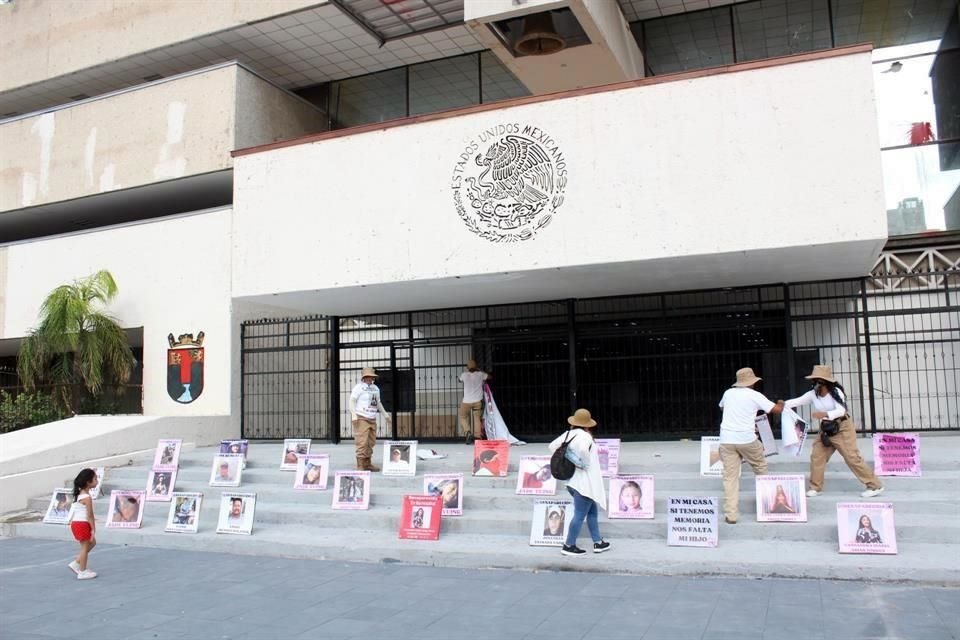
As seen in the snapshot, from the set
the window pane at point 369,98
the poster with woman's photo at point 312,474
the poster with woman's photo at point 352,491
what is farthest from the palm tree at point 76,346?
the poster with woman's photo at point 352,491

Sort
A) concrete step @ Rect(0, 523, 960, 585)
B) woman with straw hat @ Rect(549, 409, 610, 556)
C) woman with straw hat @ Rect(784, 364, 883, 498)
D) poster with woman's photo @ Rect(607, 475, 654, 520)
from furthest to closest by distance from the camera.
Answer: poster with woman's photo @ Rect(607, 475, 654, 520) < woman with straw hat @ Rect(784, 364, 883, 498) < woman with straw hat @ Rect(549, 409, 610, 556) < concrete step @ Rect(0, 523, 960, 585)

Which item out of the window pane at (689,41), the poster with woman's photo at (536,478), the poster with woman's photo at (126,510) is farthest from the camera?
the window pane at (689,41)

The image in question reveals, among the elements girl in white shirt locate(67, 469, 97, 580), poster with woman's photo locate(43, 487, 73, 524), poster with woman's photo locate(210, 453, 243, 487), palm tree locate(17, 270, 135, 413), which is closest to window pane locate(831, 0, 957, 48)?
poster with woman's photo locate(210, 453, 243, 487)

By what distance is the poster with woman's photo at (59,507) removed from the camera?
11141mm

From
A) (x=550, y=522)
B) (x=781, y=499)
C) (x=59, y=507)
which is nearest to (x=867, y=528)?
(x=781, y=499)

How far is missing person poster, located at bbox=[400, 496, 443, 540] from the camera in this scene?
9047 millimetres

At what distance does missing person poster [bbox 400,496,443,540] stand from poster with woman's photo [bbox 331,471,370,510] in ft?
3.57

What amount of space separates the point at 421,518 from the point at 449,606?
2.42 m

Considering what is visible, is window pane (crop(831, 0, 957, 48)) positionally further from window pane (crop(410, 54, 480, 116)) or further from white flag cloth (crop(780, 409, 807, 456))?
white flag cloth (crop(780, 409, 807, 456))

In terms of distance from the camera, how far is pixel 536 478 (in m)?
9.85

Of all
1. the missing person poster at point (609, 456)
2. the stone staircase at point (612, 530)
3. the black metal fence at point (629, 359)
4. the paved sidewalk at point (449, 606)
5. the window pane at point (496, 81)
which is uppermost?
the window pane at point (496, 81)

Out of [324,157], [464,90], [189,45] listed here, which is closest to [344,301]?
[324,157]

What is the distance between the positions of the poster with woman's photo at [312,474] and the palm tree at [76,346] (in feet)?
25.5

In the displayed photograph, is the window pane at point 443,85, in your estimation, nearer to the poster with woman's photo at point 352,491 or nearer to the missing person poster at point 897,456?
the poster with woman's photo at point 352,491
